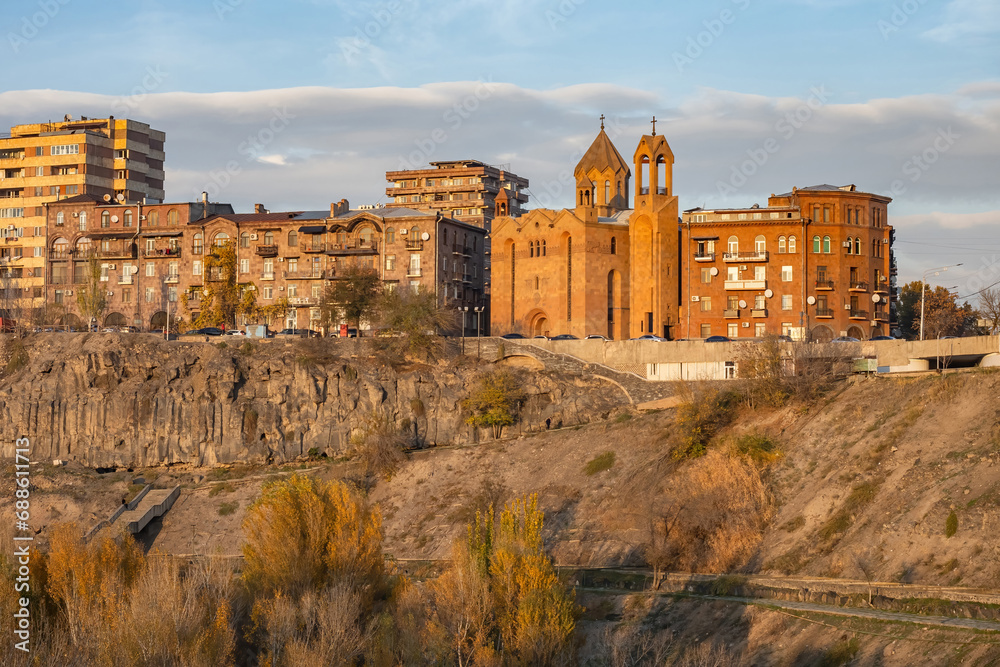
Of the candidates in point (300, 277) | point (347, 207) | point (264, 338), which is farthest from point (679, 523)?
point (347, 207)

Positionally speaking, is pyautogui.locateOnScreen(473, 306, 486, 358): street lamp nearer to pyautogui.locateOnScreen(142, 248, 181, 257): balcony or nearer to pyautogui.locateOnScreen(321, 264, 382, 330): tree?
pyautogui.locateOnScreen(321, 264, 382, 330): tree

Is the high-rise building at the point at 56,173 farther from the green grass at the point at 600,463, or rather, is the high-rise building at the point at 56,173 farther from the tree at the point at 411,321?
the green grass at the point at 600,463

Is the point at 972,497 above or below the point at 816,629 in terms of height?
above

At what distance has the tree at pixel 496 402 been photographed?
79812mm

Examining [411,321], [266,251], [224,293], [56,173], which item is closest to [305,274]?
[266,251]

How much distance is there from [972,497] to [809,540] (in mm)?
7976

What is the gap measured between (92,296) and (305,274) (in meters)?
17.9

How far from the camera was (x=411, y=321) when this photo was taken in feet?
281

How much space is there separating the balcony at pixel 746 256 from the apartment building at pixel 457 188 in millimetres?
54097

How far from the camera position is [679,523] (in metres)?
58.8

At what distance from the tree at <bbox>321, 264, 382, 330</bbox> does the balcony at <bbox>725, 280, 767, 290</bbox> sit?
26.9 meters

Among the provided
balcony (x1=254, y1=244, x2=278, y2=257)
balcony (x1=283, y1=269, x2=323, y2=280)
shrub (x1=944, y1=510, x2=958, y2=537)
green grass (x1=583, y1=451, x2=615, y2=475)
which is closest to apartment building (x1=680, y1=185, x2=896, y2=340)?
green grass (x1=583, y1=451, x2=615, y2=475)

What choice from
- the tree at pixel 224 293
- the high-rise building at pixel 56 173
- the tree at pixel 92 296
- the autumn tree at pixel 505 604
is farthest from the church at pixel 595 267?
the autumn tree at pixel 505 604

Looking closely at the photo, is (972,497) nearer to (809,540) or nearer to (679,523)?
(809,540)
